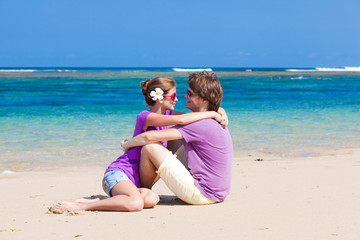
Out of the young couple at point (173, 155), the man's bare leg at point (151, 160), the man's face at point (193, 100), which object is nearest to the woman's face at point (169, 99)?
the young couple at point (173, 155)

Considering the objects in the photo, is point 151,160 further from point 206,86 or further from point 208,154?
point 206,86

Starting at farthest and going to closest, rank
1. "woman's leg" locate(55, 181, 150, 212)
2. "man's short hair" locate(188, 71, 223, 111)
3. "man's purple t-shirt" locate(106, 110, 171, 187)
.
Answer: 1. "man's purple t-shirt" locate(106, 110, 171, 187)
2. "man's short hair" locate(188, 71, 223, 111)
3. "woman's leg" locate(55, 181, 150, 212)

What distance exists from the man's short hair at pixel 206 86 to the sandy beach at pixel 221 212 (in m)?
1.02

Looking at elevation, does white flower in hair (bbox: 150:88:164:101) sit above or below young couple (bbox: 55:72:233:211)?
above

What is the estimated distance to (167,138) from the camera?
161 inches

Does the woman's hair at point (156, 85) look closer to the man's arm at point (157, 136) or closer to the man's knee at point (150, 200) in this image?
the man's arm at point (157, 136)

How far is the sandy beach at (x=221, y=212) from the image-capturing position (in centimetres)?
340

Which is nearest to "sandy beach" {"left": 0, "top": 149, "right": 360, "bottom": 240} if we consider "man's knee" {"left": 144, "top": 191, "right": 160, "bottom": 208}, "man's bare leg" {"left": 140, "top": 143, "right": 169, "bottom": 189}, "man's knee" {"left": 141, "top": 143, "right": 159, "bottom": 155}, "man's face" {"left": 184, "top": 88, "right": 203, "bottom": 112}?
"man's knee" {"left": 144, "top": 191, "right": 160, "bottom": 208}

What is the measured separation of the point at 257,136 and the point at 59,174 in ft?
16.6

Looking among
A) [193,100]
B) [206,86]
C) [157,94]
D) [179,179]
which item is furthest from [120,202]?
[206,86]

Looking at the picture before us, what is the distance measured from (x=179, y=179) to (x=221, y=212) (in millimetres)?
478

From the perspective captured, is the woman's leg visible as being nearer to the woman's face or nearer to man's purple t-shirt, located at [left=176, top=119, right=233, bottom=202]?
man's purple t-shirt, located at [left=176, top=119, right=233, bottom=202]

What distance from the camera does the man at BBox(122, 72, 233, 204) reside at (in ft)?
13.5

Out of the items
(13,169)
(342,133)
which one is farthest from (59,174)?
(342,133)
